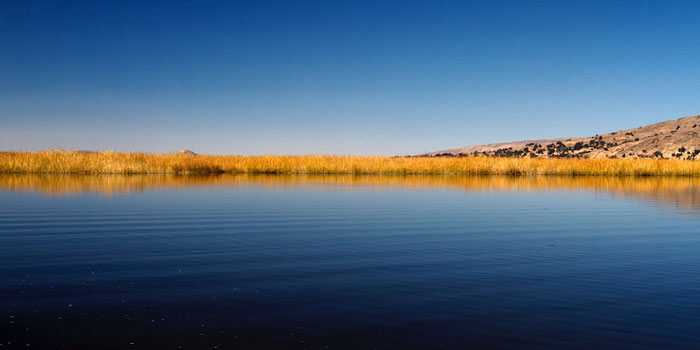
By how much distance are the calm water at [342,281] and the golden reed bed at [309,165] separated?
24885mm

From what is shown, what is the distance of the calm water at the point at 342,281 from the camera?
4.79m

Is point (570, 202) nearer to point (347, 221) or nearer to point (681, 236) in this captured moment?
point (681, 236)

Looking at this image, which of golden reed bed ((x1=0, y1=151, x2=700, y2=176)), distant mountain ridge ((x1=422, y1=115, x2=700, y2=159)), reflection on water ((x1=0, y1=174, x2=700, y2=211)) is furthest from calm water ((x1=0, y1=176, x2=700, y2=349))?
distant mountain ridge ((x1=422, y1=115, x2=700, y2=159))

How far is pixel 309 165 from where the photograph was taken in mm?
42781

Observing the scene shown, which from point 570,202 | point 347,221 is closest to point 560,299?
point 347,221

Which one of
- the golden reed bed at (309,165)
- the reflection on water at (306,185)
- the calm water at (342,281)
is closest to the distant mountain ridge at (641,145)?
the golden reed bed at (309,165)

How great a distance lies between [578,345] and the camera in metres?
4.63

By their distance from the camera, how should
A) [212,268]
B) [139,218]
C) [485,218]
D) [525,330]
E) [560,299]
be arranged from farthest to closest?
1. [485,218]
2. [139,218]
3. [212,268]
4. [560,299]
5. [525,330]

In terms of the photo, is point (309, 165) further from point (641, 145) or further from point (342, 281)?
point (641, 145)

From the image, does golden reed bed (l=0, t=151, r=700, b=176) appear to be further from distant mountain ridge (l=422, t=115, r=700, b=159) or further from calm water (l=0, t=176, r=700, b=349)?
distant mountain ridge (l=422, t=115, r=700, b=159)

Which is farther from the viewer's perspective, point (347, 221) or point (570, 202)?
point (570, 202)

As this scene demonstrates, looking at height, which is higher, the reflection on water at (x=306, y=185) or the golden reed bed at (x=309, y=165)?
the golden reed bed at (x=309, y=165)

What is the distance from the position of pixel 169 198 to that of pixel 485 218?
32.9ft

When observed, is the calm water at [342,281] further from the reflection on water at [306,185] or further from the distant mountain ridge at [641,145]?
the distant mountain ridge at [641,145]
